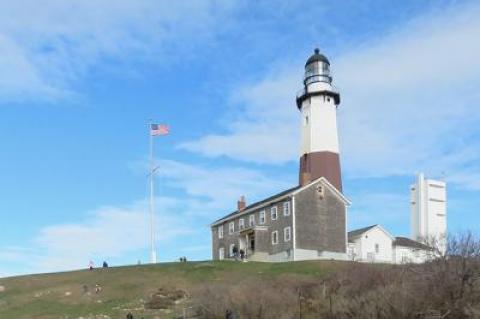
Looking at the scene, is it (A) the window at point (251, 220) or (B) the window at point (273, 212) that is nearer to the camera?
(B) the window at point (273, 212)

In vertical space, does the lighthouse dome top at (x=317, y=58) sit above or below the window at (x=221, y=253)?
above

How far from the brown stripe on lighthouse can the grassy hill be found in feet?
44.7

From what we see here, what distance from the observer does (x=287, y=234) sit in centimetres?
6675

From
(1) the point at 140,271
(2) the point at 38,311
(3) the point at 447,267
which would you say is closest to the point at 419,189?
(1) the point at 140,271

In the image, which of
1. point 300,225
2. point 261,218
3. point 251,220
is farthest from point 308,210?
point 251,220

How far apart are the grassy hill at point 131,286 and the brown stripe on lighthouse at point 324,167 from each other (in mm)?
13612

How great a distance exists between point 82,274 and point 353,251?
88.4 feet

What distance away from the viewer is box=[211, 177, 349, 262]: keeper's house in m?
66.3

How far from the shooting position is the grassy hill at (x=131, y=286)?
156 feet

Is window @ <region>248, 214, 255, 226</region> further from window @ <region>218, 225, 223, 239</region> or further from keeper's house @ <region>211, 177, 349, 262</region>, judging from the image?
window @ <region>218, 225, 223, 239</region>

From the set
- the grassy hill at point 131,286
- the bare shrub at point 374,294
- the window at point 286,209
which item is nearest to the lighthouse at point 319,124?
the window at point 286,209

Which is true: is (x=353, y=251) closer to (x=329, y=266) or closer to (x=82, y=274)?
(x=329, y=266)

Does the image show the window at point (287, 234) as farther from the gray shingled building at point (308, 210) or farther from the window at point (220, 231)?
the window at point (220, 231)

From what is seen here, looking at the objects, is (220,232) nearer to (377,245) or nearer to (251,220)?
(251,220)
